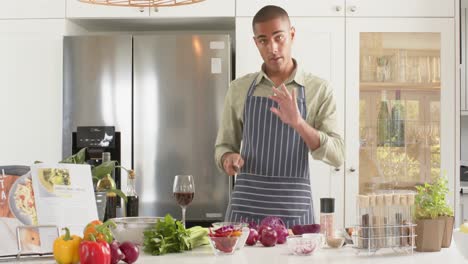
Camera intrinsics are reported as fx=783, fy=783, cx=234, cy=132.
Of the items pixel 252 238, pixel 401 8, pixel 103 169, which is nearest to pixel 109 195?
pixel 103 169

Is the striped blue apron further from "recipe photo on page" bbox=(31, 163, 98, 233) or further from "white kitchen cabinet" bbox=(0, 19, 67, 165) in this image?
"white kitchen cabinet" bbox=(0, 19, 67, 165)

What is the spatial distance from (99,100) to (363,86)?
152 centimetres

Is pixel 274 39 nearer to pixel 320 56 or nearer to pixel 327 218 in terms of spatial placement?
pixel 327 218

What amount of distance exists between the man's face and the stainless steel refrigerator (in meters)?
1.42

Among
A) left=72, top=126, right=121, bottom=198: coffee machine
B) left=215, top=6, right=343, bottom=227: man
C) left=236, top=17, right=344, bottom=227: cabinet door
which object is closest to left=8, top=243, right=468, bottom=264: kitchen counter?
left=215, top=6, right=343, bottom=227: man

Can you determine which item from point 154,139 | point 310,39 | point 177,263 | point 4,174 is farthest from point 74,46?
point 177,263

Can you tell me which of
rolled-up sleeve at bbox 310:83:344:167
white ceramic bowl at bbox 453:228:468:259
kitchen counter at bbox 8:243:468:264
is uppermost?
rolled-up sleeve at bbox 310:83:344:167

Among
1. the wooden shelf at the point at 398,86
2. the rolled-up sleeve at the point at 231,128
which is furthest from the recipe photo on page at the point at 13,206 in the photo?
the wooden shelf at the point at 398,86

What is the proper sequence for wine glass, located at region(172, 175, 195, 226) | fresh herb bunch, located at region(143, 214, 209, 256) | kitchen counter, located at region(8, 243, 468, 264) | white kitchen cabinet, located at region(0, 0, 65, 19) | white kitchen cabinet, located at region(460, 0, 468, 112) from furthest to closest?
white kitchen cabinet, located at region(460, 0, 468, 112)
white kitchen cabinet, located at region(0, 0, 65, 19)
wine glass, located at region(172, 175, 195, 226)
fresh herb bunch, located at region(143, 214, 209, 256)
kitchen counter, located at region(8, 243, 468, 264)

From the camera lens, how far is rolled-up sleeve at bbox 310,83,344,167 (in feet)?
9.38

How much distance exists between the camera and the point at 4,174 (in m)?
2.24

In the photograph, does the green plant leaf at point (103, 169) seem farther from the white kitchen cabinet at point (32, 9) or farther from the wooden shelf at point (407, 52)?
the wooden shelf at point (407, 52)

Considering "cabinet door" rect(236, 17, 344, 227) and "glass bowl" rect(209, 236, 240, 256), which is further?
"cabinet door" rect(236, 17, 344, 227)

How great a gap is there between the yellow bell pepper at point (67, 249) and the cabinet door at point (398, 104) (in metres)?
2.65
